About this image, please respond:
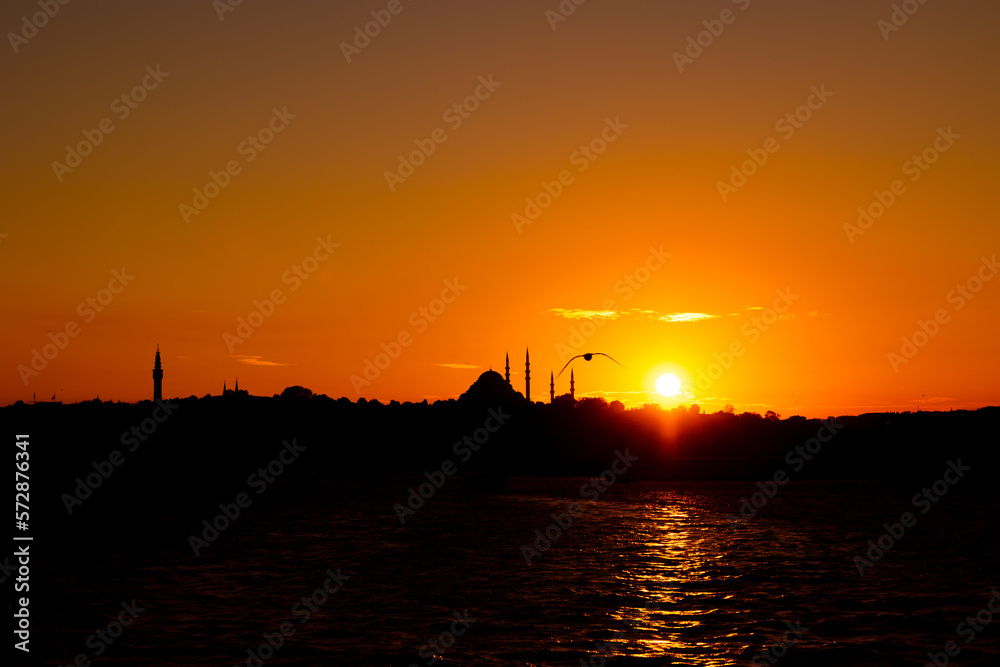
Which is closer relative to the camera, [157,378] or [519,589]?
[519,589]

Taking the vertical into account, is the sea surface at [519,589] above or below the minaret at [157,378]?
below

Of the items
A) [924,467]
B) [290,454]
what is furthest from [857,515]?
[290,454]

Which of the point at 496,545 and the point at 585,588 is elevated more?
the point at 496,545

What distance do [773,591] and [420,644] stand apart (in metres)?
12.9

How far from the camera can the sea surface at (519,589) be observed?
21219mm

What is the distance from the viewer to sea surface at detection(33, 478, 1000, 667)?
21.2 m

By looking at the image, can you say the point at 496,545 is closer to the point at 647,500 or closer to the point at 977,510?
the point at 647,500

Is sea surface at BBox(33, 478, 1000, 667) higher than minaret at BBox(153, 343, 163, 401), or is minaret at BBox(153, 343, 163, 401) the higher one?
minaret at BBox(153, 343, 163, 401)

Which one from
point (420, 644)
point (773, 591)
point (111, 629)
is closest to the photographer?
point (420, 644)

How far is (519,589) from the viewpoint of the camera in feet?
99.0

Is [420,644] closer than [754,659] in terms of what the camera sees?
No

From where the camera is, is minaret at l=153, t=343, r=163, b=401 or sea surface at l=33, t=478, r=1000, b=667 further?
minaret at l=153, t=343, r=163, b=401

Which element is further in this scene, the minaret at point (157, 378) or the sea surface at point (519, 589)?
the minaret at point (157, 378)

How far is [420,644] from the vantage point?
2175cm
